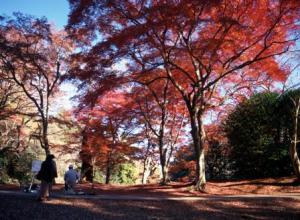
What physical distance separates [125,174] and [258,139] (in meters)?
17.2

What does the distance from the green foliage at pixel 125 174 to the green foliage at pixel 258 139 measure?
14.5 metres

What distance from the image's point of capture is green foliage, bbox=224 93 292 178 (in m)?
18.7

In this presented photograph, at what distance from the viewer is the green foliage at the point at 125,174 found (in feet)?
109

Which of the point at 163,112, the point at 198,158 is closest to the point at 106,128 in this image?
the point at 163,112

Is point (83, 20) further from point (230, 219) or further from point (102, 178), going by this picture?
point (102, 178)

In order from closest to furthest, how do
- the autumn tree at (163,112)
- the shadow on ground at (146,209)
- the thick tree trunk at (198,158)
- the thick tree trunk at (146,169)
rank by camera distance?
the shadow on ground at (146,209) → the thick tree trunk at (198,158) → the autumn tree at (163,112) → the thick tree trunk at (146,169)

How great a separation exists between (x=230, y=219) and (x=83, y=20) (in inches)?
400

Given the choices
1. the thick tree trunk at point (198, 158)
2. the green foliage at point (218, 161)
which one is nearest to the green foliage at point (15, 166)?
the green foliage at point (218, 161)

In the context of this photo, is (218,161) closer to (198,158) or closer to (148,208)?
(198,158)

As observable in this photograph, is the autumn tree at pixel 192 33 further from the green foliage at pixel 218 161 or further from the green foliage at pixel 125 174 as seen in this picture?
the green foliage at pixel 125 174

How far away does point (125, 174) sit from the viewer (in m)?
33.5

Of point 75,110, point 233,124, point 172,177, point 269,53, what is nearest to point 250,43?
point 269,53

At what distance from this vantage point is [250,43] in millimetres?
14992

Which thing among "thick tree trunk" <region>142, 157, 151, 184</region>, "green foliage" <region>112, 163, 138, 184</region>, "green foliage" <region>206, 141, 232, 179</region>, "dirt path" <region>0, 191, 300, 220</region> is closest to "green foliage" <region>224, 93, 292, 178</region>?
"green foliage" <region>206, 141, 232, 179</region>
